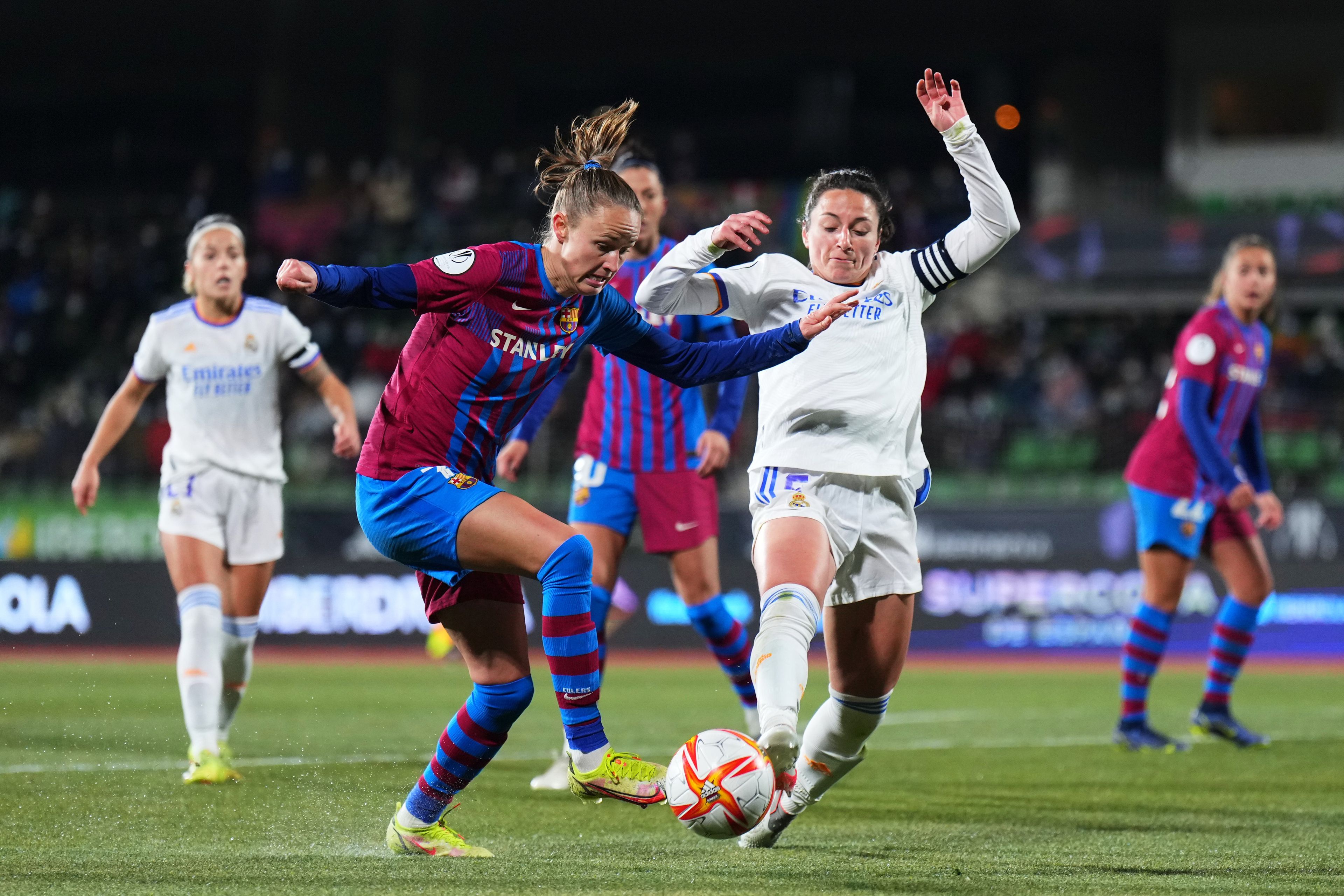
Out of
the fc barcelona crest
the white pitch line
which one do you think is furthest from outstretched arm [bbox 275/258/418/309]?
the white pitch line

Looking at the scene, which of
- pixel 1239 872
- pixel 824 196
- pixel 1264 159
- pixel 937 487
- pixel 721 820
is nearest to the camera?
pixel 721 820

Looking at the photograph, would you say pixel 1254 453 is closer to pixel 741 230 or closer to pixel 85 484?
pixel 741 230

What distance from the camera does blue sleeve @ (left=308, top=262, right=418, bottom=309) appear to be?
3848mm

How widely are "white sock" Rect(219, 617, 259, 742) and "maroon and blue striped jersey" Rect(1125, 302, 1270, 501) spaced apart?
437 cm

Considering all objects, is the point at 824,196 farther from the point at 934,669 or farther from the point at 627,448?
the point at 934,669

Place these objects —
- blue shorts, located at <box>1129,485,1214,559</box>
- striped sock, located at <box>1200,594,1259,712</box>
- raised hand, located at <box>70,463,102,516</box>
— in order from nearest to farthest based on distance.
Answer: raised hand, located at <box>70,463,102,516</box>
blue shorts, located at <box>1129,485,1214,559</box>
striped sock, located at <box>1200,594,1259,712</box>

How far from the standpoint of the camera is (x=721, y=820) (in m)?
3.86

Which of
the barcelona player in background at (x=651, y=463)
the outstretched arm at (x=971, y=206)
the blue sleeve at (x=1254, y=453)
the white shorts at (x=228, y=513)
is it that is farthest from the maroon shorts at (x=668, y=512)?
the blue sleeve at (x=1254, y=453)

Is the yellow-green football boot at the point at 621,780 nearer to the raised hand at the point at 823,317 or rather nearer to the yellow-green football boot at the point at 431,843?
the yellow-green football boot at the point at 431,843

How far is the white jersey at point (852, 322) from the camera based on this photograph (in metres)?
4.54

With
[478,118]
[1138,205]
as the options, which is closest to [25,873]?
[1138,205]

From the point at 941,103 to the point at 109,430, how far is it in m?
3.74

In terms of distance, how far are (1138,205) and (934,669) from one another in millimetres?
14632

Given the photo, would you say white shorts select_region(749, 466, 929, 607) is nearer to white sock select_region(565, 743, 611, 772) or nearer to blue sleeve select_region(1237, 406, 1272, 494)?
white sock select_region(565, 743, 611, 772)
